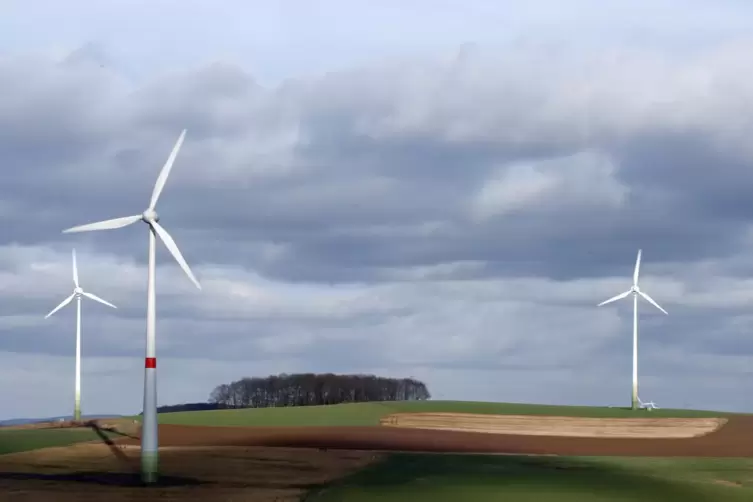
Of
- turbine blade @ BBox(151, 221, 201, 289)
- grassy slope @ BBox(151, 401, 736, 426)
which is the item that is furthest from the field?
turbine blade @ BBox(151, 221, 201, 289)

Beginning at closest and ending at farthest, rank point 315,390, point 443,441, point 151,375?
point 151,375, point 443,441, point 315,390

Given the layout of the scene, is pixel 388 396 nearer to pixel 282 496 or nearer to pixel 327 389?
pixel 327 389

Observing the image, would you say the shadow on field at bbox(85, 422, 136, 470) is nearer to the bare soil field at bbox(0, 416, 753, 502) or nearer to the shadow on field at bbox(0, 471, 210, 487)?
the bare soil field at bbox(0, 416, 753, 502)

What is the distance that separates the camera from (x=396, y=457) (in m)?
55.2

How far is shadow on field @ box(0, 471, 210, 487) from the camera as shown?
42312 millimetres

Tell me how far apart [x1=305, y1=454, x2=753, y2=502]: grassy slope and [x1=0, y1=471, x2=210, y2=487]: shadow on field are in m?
5.88

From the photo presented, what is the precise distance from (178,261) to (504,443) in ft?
100

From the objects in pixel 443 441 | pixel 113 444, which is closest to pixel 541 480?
pixel 113 444

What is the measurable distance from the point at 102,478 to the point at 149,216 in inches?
384

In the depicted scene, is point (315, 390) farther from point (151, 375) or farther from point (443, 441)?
point (151, 375)

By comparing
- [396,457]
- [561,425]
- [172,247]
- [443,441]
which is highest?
[172,247]

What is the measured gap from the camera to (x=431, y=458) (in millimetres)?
55406

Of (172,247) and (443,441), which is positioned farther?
(443,441)

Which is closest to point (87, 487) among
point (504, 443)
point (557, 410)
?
point (504, 443)
